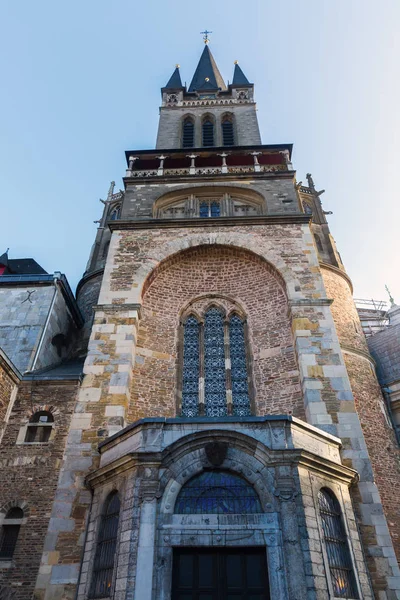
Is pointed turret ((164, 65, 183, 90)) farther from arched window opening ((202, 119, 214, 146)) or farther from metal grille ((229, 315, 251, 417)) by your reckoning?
metal grille ((229, 315, 251, 417))

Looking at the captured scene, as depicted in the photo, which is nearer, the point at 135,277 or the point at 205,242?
the point at 135,277

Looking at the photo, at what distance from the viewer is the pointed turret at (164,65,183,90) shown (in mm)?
27500

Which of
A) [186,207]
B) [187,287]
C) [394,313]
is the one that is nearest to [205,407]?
[187,287]

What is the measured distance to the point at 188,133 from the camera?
76.8ft

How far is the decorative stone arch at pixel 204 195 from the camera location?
640 inches

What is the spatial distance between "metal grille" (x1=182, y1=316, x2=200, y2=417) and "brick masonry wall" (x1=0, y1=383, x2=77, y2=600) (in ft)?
9.16

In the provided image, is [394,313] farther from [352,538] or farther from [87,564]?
[87,564]

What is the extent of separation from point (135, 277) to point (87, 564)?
728cm

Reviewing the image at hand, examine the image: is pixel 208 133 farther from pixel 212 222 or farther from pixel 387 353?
pixel 387 353

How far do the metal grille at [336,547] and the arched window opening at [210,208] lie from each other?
32.6ft

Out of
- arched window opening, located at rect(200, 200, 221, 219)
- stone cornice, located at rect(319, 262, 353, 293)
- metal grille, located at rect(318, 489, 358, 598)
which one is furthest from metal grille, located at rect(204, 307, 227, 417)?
stone cornice, located at rect(319, 262, 353, 293)

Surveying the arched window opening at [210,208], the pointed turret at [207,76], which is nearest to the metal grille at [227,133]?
the pointed turret at [207,76]

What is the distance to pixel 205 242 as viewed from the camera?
1416cm

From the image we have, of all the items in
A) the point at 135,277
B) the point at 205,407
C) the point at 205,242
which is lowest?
the point at 205,407
